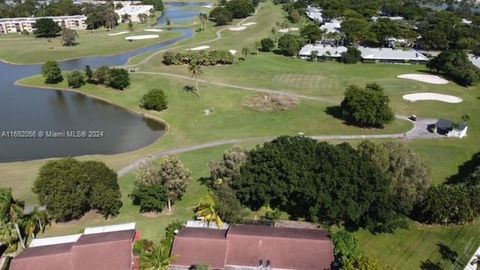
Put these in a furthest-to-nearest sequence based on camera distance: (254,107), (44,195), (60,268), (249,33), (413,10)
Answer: (413,10), (249,33), (254,107), (44,195), (60,268)

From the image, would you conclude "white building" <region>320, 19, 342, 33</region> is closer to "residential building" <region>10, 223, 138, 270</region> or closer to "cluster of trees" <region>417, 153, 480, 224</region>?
"cluster of trees" <region>417, 153, 480, 224</region>

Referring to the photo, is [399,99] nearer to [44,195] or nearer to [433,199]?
[433,199]

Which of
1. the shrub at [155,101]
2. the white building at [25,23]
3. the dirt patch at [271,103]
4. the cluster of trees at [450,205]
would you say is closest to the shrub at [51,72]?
the shrub at [155,101]

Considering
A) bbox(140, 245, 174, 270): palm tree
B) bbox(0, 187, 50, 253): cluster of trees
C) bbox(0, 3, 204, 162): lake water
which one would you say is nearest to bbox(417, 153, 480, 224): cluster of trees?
bbox(140, 245, 174, 270): palm tree

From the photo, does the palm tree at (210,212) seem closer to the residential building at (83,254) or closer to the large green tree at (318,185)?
the large green tree at (318,185)

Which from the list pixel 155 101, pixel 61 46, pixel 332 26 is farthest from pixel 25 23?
pixel 155 101

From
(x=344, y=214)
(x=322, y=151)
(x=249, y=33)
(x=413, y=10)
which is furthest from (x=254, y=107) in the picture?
(x=413, y=10)
